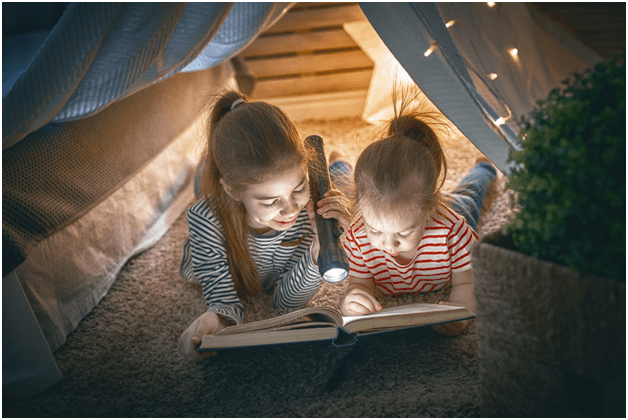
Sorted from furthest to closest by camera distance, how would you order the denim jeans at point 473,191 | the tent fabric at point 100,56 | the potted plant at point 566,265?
the denim jeans at point 473,191, the tent fabric at point 100,56, the potted plant at point 566,265

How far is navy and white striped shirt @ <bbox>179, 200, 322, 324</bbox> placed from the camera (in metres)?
1.00

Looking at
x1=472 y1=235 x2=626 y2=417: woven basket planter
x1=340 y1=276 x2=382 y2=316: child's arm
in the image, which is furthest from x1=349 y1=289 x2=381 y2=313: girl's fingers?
x1=472 y1=235 x2=626 y2=417: woven basket planter

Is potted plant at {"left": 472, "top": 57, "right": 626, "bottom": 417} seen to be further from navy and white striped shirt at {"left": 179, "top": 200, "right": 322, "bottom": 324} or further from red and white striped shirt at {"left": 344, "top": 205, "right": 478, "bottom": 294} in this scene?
navy and white striped shirt at {"left": 179, "top": 200, "right": 322, "bottom": 324}

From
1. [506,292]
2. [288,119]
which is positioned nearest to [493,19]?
[288,119]

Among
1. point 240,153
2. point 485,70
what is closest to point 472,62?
point 485,70

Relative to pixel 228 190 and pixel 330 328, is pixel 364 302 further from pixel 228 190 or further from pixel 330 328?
pixel 228 190

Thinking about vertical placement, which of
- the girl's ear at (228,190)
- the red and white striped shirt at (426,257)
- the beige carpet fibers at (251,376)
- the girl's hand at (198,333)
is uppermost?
the girl's ear at (228,190)

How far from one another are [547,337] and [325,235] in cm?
44

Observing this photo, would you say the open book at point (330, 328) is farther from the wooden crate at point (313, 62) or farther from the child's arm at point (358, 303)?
the wooden crate at point (313, 62)

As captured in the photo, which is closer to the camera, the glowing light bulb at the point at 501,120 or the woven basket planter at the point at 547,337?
the woven basket planter at the point at 547,337

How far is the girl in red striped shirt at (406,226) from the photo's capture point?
81 cm

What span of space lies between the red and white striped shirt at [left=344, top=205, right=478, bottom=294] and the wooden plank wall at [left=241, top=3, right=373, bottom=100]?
1354mm

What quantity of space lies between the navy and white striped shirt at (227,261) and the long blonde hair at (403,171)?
0.22 meters

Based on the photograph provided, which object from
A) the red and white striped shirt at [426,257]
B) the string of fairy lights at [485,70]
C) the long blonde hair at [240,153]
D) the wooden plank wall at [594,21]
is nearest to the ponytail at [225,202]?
the long blonde hair at [240,153]
